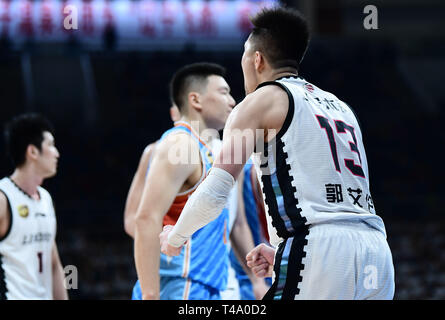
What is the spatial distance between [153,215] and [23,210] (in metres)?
1.63

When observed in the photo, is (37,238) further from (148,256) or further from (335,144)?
(335,144)

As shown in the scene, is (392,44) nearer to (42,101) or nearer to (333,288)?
(42,101)

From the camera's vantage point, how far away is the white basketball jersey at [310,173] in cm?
226

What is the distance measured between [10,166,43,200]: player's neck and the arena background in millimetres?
6214

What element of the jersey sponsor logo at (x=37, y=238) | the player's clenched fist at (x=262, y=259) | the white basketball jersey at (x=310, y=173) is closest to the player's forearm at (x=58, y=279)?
the jersey sponsor logo at (x=37, y=238)

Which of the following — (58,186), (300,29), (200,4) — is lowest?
(58,186)

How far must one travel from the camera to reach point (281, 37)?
258cm

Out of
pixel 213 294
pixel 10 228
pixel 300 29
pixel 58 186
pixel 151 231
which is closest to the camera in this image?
pixel 300 29

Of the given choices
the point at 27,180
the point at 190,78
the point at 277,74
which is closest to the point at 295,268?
the point at 277,74

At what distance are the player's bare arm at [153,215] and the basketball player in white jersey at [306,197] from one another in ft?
2.90
